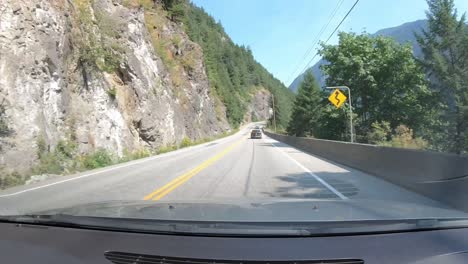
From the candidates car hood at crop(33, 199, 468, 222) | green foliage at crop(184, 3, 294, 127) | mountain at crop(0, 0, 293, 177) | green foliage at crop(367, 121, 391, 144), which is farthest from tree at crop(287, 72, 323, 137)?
car hood at crop(33, 199, 468, 222)

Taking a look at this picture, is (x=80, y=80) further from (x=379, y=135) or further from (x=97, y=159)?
(x=379, y=135)

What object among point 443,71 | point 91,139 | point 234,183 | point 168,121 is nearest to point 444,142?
point 443,71

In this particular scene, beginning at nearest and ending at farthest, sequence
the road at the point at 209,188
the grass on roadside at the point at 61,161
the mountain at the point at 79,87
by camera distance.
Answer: the road at the point at 209,188 < the grass on roadside at the point at 61,161 < the mountain at the point at 79,87

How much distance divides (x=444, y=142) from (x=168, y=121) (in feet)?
79.5

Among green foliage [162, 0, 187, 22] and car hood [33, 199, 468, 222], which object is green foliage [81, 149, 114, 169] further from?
green foliage [162, 0, 187, 22]

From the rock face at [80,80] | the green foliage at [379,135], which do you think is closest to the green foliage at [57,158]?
the rock face at [80,80]

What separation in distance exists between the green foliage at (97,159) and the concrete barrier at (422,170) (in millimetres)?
11707

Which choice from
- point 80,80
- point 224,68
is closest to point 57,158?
point 80,80

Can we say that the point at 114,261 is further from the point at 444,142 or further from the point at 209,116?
the point at 209,116

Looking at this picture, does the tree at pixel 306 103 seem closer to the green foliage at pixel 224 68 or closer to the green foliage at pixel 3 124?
the green foliage at pixel 224 68

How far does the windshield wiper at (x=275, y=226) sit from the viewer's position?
3.18 metres

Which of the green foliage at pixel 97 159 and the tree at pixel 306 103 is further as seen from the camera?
the tree at pixel 306 103

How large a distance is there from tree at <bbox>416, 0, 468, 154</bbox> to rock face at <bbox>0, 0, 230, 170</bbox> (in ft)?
80.3

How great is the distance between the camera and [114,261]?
3139 mm
